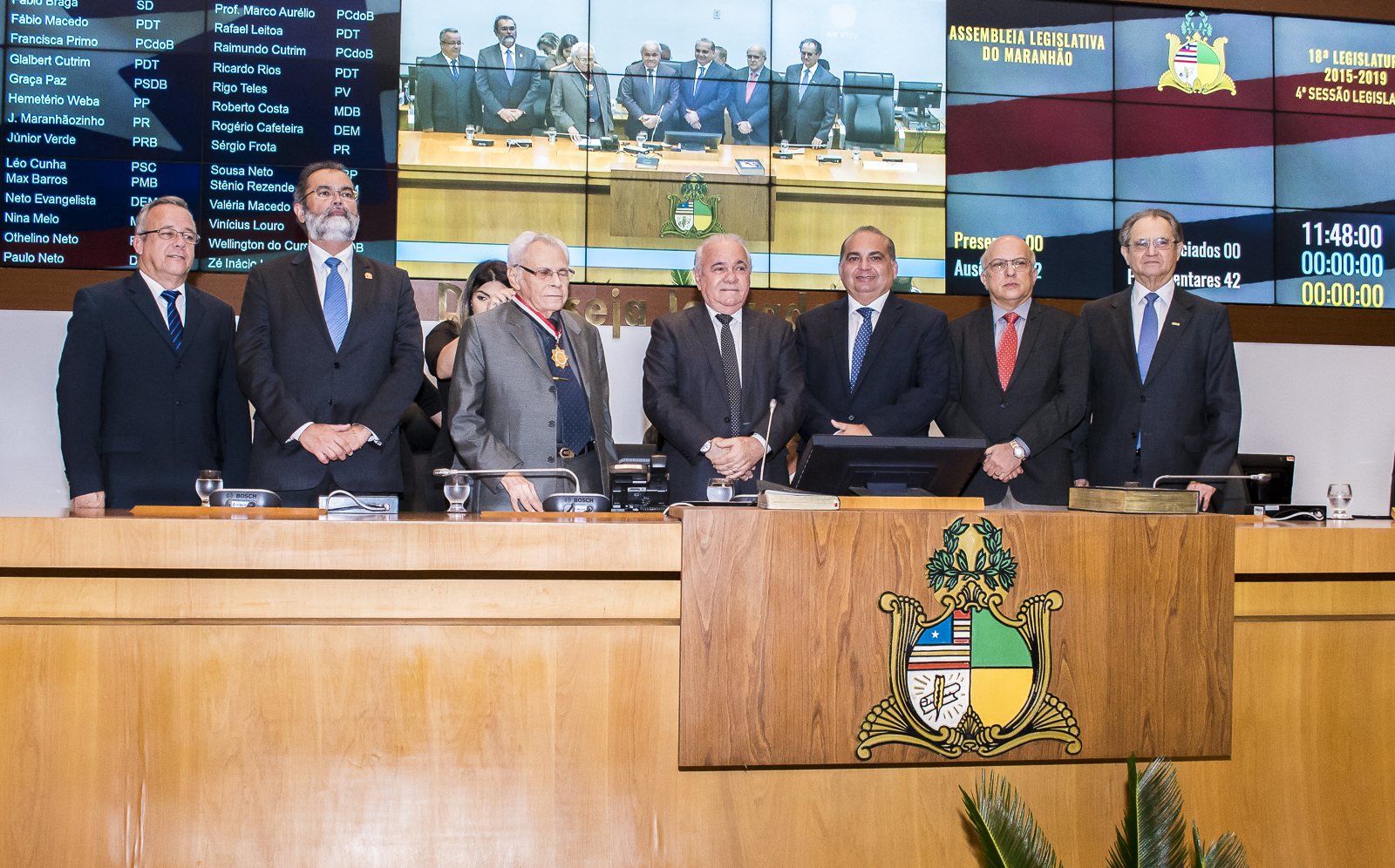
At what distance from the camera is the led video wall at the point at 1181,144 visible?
5.06 m

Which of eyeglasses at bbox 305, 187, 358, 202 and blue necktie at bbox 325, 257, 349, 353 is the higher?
eyeglasses at bbox 305, 187, 358, 202

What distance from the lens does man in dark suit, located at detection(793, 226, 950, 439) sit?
126 inches

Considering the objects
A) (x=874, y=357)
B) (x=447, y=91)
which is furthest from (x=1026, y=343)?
(x=447, y=91)

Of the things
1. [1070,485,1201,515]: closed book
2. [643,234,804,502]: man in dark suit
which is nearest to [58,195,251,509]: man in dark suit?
[643,234,804,502]: man in dark suit

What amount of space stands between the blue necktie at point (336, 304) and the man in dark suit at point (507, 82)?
2.05m

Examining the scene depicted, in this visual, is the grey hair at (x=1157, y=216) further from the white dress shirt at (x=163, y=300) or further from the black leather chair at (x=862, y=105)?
the white dress shirt at (x=163, y=300)

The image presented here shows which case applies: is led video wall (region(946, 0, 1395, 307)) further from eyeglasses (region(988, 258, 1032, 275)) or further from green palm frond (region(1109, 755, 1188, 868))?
green palm frond (region(1109, 755, 1188, 868))

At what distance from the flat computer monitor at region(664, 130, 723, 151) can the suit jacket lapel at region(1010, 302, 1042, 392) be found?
2.17m

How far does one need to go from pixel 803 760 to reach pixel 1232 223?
4.61m

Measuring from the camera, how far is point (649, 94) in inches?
192

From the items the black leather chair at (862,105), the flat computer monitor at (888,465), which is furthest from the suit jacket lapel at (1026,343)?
the black leather chair at (862,105)

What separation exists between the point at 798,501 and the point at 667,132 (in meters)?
3.44

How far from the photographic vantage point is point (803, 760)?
180 centimetres

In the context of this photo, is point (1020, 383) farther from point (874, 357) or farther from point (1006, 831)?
point (1006, 831)
